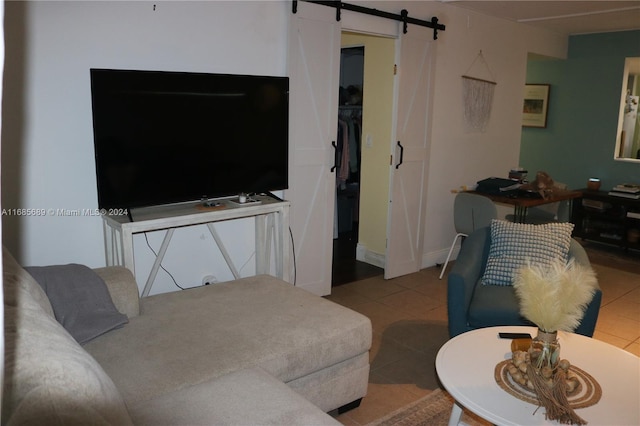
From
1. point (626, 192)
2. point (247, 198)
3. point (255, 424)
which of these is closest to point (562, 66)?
point (626, 192)

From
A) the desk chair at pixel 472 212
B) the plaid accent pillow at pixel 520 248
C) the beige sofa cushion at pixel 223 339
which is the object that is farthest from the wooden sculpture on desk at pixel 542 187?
the beige sofa cushion at pixel 223 339

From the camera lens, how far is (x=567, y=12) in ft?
16.5

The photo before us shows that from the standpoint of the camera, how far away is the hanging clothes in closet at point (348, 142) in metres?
5.58

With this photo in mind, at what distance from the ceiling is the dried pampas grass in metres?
3.42

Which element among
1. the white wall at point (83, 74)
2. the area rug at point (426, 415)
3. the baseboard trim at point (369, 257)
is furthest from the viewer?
the baseboard trim at point (369, 257)

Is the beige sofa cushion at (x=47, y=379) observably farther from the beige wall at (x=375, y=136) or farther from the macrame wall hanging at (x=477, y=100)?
the macrame wall hanging at (x=477, y=100)

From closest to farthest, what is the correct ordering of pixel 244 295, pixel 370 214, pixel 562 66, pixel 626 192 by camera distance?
pixel 244 295 → pixel 370 214 → pixel 626 192 → pixel 562 66

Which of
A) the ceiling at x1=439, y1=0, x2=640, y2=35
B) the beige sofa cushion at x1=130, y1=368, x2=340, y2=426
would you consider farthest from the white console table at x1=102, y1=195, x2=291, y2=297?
the ceiling at x1=439, y1=0, x2=640, y2=35

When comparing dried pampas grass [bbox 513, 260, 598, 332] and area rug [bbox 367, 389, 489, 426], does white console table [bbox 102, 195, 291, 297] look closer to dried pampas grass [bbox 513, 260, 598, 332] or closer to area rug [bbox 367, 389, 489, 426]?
area rug [bbox 367, 389, 489, 426]

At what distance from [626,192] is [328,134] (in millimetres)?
3648

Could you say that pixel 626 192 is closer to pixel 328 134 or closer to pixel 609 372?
pixel 328 134

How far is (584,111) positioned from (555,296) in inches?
205

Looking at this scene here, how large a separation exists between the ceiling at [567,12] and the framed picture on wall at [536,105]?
0.89 m

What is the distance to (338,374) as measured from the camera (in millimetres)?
2465
